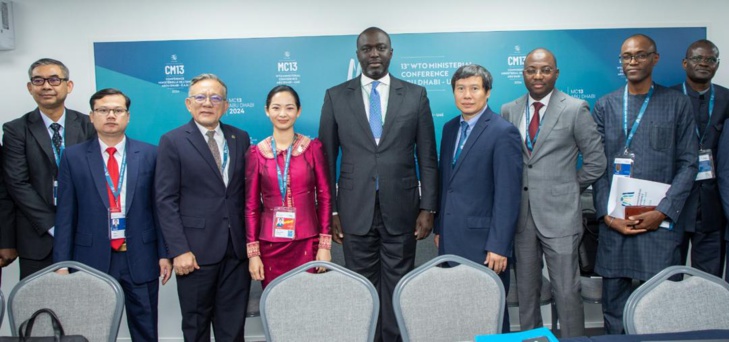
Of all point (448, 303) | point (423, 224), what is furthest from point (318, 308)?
point (423, 224)

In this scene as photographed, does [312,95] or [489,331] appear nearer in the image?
[489,331]

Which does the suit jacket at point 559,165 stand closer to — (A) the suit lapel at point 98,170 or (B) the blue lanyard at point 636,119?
(B) the blue lanyard at point 636,119

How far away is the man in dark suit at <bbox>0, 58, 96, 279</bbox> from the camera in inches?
117

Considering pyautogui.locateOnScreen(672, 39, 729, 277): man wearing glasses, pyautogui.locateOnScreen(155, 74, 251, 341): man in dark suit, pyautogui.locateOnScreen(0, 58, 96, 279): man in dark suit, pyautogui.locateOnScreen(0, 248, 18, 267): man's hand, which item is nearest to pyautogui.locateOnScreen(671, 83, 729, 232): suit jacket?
pyautogui.locateOnScreen(672, 39, 729, 277): man wearing glasses

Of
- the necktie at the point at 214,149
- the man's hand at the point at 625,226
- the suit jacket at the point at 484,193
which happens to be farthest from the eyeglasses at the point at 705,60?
the necktie at the point at 214,149

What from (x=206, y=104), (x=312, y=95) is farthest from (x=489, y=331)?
(x=312, y=95)

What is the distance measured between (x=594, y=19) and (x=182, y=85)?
125 inches

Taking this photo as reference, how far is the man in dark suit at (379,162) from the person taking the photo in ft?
9.48

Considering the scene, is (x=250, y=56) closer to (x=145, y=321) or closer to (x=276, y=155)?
(x=276, y=155)

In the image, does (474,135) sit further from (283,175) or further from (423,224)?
(283,175)

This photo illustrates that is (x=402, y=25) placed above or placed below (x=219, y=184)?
above

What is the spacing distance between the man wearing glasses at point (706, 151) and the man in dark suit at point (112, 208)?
10.5 ft

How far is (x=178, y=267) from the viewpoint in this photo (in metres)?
2.69

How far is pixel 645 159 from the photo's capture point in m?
2.89
